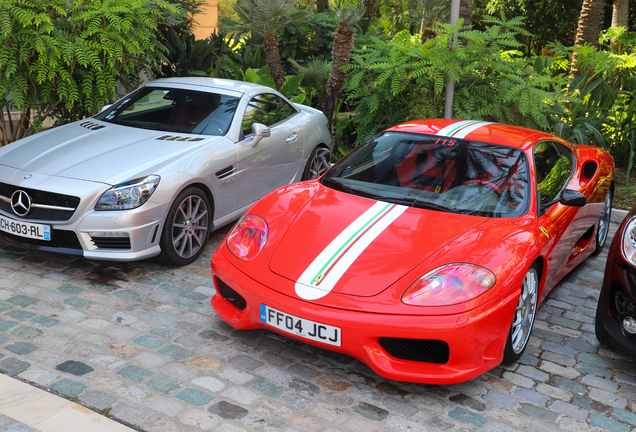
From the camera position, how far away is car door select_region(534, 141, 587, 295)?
13.0 ft

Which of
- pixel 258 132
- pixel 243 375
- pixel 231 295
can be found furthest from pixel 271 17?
pixel 243 375

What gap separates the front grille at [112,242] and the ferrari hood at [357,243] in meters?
1.46

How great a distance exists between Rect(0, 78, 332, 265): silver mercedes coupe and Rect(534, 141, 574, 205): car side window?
2521 mm

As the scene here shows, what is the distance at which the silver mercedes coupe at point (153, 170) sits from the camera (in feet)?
14.3

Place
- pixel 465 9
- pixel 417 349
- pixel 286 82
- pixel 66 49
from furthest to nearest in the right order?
pixel 465 9 < pixel 286 82 < pixel 66 49 < pixel 417 349

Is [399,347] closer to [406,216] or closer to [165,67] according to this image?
[406,216]

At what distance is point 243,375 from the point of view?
3.37 metres

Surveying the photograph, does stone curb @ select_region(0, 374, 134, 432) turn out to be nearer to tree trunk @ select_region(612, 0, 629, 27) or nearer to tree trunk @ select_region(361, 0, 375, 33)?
tree trunk @ select_region(361, 0, 375, 33)

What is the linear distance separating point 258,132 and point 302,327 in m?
2.78

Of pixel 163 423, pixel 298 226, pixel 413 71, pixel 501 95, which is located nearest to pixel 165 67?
pixel 413 71

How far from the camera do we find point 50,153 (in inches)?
190

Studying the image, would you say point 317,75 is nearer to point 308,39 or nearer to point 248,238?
point 248,238

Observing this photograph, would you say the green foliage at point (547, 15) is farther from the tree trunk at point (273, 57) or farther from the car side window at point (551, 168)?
the car side window at point (551, 168)

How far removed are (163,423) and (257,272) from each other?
38.0 inches
